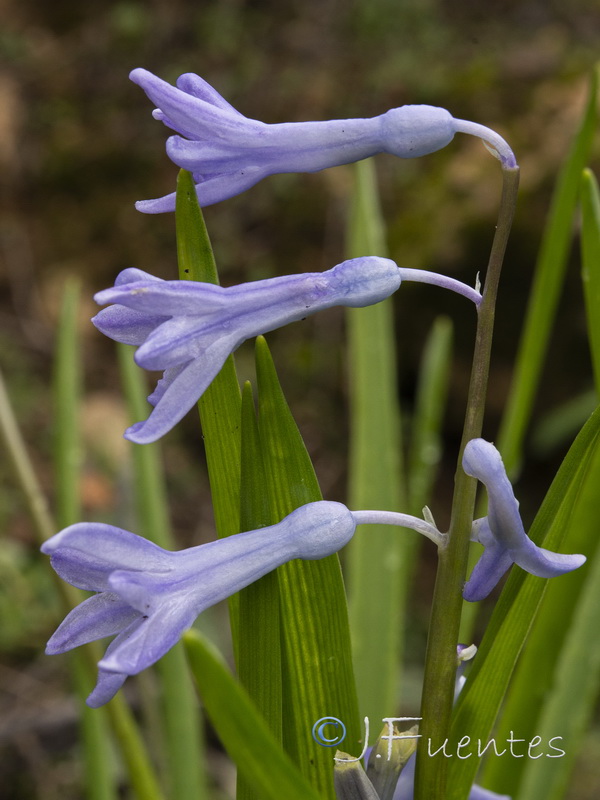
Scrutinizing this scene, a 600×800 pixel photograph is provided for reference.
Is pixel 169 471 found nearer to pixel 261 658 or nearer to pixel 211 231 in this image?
pixel 211 231

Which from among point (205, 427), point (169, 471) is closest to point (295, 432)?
point (205, 427)

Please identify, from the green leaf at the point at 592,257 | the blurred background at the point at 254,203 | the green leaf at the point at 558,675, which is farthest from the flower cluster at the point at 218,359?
the blurred background at the point at 254,203

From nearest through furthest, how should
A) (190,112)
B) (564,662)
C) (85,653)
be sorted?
(190,112) < (564,662) < (85,653)

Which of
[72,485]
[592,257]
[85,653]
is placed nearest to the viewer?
[592,257]

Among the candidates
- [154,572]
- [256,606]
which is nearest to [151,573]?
[154,572]

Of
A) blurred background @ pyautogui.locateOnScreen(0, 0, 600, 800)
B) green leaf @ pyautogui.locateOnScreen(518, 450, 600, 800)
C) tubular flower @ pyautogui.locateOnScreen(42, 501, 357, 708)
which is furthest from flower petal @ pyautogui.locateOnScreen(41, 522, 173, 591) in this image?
blurred background @ pyautogui.locateOnScreen(0, 0, 600, 800)

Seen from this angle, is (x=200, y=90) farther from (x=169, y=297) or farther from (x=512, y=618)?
(x=512, y=618)
